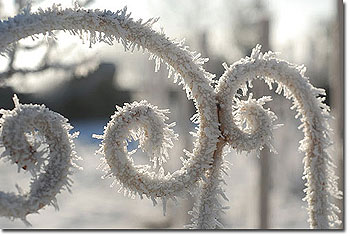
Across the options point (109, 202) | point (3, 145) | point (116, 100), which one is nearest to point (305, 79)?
point (3, 145)

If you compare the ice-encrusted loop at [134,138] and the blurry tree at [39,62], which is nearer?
the ice-encrusted loop at [134,138]

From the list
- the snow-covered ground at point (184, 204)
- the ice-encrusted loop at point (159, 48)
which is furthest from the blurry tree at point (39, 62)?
the snow-covered ground at point (184, 204)

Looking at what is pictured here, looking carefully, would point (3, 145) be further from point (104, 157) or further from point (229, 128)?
point (229, 128)

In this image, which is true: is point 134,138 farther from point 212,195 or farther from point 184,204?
point 184,204

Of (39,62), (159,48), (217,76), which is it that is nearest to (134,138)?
(159,48)

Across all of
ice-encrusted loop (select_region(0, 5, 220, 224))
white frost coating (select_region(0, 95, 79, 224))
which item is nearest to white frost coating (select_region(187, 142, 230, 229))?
ice-encrusted loop (select_region(0, 5, 220, 224))

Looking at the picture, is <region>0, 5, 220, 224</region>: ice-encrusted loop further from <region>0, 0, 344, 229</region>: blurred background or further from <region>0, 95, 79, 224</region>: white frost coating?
<region>0, 0, 344, 229</region>: blurred background

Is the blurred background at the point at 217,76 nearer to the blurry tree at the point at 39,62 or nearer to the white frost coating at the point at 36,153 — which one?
the blurry tree at the point at 39,62
